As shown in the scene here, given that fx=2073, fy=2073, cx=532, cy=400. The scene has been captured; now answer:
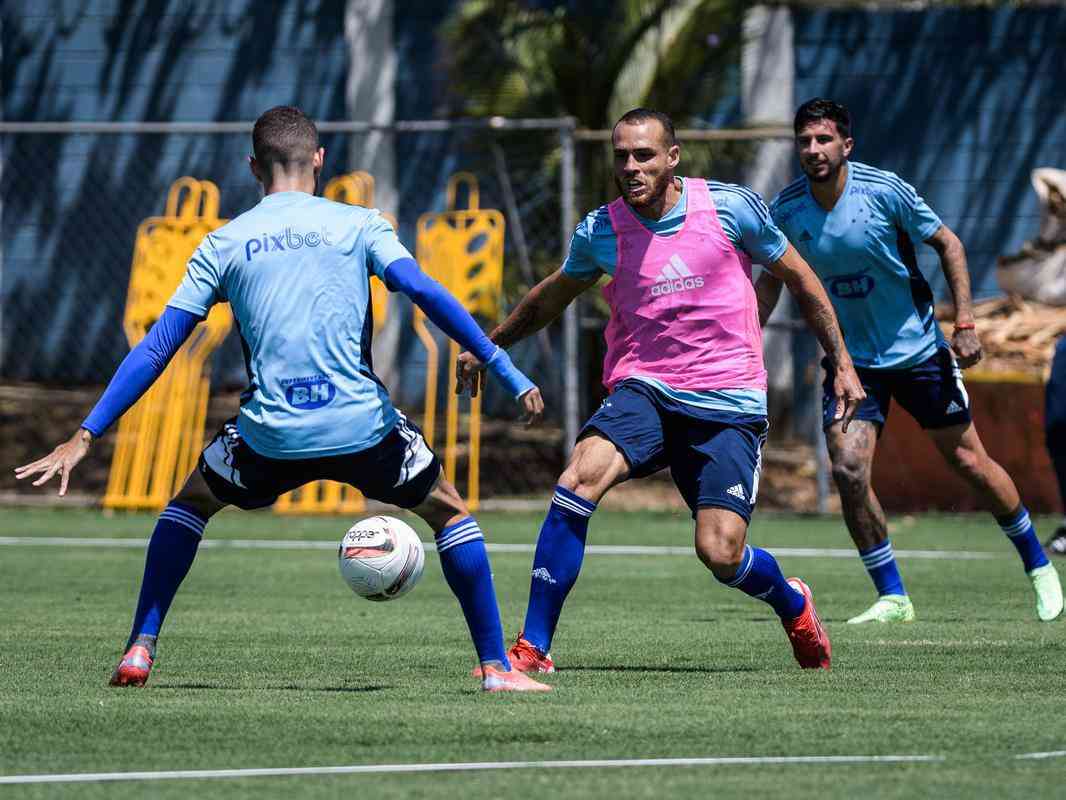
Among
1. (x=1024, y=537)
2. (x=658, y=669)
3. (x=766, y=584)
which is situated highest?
(x=1024, y=537)

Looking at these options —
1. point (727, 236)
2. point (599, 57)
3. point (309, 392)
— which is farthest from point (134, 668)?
point (599, 57)

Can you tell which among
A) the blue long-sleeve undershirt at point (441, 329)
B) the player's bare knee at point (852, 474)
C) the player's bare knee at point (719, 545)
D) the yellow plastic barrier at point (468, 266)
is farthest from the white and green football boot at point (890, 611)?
the yellow plastic barrier at point (468, 266)

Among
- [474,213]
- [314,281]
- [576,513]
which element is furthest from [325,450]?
[474,213]

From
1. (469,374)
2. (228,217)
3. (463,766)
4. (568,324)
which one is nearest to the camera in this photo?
(463,766)

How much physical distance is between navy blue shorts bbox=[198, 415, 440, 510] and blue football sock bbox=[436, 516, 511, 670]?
18cm

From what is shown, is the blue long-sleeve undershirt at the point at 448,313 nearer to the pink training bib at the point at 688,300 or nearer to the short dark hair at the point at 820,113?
the pink training bib at the point at 688,300

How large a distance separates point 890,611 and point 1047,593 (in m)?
0.75

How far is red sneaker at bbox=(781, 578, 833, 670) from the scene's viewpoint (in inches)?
299

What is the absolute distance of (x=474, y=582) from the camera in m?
6.82

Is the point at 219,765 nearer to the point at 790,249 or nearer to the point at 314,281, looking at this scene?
the point at 314,281

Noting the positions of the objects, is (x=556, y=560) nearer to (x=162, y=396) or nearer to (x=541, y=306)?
(x=541, y=306)

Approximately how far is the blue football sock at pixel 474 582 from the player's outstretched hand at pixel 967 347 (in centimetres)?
329

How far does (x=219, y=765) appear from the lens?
5.27 meters

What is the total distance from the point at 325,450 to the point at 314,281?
54 centimetres
